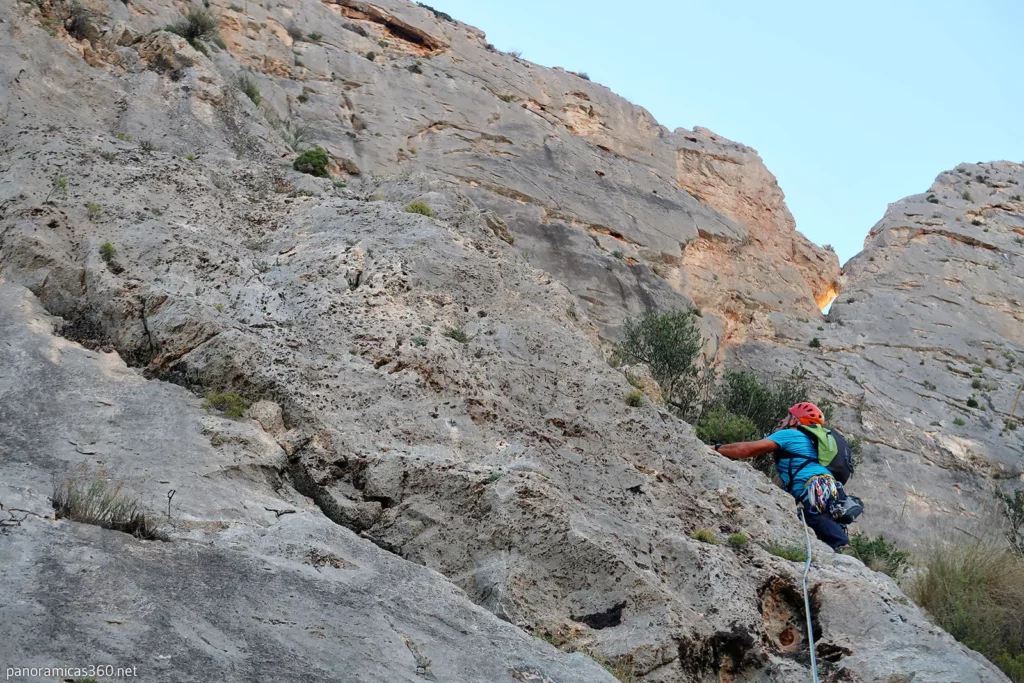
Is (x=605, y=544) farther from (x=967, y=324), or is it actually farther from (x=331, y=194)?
(x=967, y=324)

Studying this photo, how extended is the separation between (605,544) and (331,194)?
7900mm

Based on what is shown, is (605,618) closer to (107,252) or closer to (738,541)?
(738,541)

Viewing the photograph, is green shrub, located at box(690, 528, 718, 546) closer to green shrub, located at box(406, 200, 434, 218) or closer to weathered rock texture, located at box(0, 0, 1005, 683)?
weathered rock texture, located at box(0, 0, 1005, 683)

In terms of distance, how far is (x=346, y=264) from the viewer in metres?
12.9

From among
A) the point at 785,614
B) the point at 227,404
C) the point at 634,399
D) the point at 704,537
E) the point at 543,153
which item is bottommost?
the point at 227,404

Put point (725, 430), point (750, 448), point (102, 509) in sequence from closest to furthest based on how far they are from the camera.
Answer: point (102, 509) → point (750, 448) → point (725, 430)

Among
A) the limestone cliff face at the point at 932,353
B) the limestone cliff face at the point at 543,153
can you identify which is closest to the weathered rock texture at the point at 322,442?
the limestone cliff face at the point at 543,153

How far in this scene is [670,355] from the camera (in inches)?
864

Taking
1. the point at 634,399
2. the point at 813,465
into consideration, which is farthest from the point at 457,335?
the point at 813,465

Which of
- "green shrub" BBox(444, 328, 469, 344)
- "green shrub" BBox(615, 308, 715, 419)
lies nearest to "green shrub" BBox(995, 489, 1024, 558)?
"green shrub" BBox(615, 308, 715, 419)

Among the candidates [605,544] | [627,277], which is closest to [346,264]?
[605,544]

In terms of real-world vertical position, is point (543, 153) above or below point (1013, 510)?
above

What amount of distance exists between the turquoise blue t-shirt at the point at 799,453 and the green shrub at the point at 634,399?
169 cm

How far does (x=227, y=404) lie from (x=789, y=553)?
610cm
